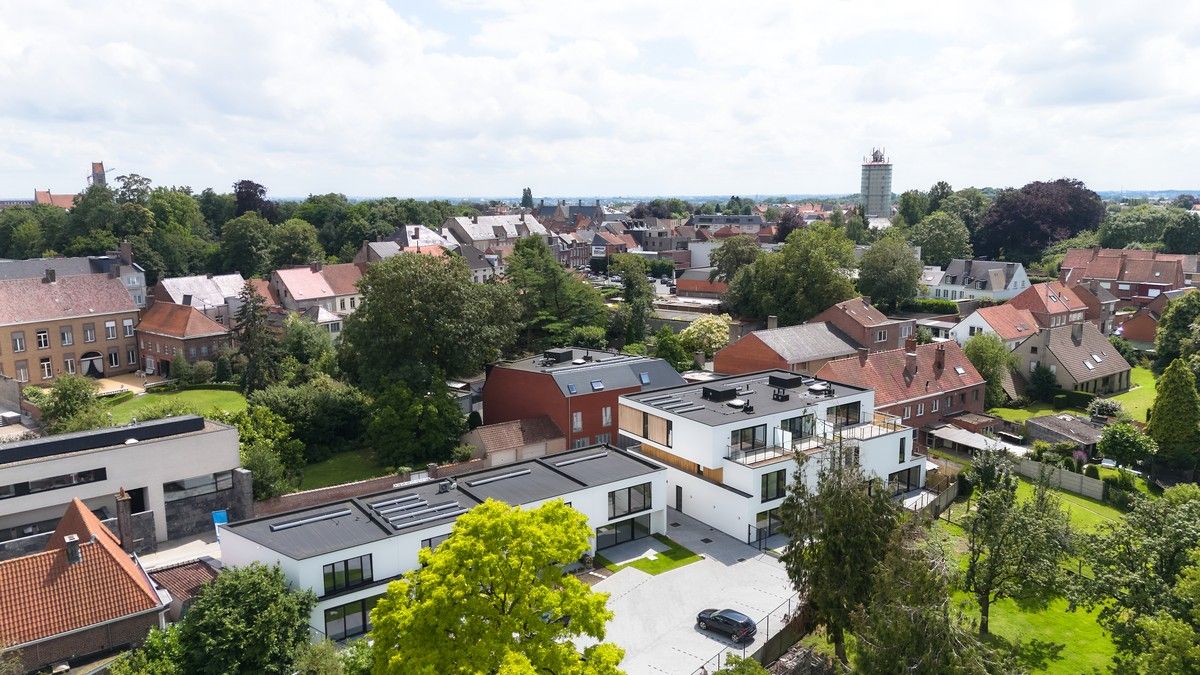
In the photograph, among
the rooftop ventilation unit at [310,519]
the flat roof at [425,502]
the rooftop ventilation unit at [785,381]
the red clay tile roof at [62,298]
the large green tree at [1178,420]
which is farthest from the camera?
the red clay tile roof at [62,298]

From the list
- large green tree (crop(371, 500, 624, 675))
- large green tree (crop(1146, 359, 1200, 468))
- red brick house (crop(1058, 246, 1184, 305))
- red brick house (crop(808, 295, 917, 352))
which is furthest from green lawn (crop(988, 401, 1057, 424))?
large green tree (crop(371, 500, 624, 675))

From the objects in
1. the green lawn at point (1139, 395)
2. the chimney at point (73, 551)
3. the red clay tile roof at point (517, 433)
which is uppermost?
the chimney at point (73, 551)

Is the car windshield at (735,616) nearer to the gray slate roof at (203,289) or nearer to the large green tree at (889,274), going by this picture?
the large green tree at (889,274)

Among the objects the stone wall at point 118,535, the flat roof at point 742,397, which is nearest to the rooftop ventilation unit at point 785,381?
the flat roof at point 742,397

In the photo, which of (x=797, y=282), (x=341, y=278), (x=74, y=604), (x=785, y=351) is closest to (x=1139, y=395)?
(x=797, y=282)

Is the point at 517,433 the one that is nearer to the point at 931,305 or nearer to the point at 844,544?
the point at 844,544

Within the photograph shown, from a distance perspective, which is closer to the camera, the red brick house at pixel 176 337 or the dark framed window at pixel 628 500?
the dark framed window at pixel 628 500

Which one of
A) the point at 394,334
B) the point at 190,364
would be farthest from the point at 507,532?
the point at 190,364
